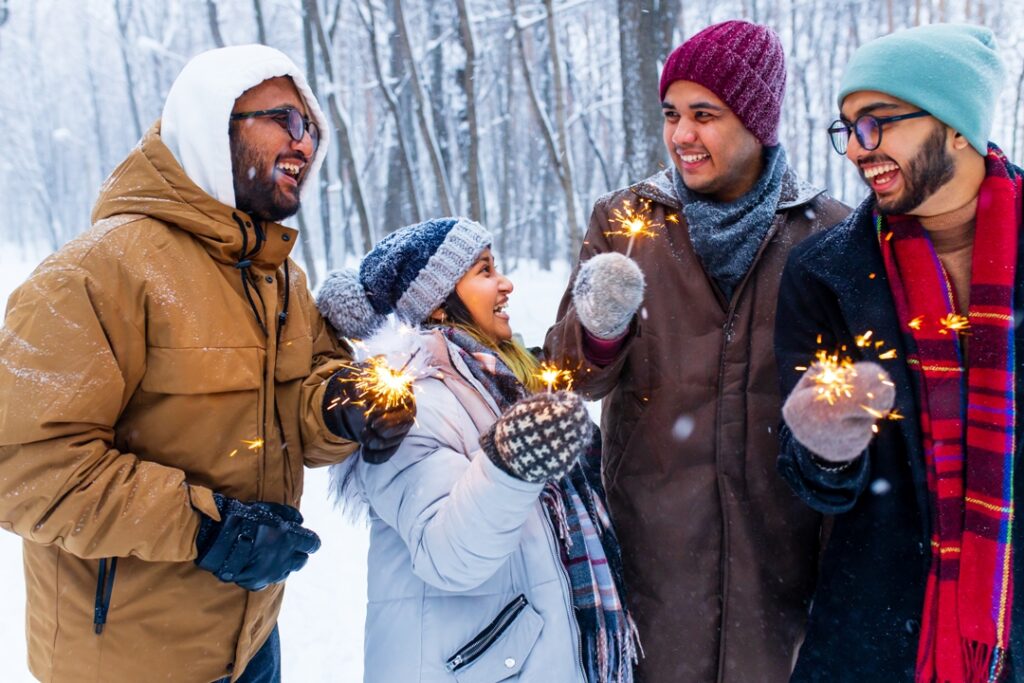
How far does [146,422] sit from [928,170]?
2.19 metres

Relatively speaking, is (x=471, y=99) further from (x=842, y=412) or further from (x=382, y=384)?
(x=842, y=412)

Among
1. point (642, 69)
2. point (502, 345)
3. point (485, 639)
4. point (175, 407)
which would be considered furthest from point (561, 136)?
point (485, 639)

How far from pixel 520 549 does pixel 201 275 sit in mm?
1188

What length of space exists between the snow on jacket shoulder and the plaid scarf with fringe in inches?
3.1

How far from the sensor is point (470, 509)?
71.7 inches

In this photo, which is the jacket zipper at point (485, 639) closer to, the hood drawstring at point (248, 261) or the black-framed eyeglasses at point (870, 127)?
the hood drawstring at point (248, 261)

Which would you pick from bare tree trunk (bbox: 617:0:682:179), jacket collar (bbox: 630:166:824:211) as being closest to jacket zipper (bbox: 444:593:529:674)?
jacket collar (bbox: 630:166:824:211)

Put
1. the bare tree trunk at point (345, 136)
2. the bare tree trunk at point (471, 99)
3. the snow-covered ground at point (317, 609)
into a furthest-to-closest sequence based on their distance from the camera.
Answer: the bare tree trunk at point (345, 136), the bare tree trunk at point (471, 99), the snow-covered ground at point (317, 609)

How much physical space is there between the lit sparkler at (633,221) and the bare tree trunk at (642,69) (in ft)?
13.8

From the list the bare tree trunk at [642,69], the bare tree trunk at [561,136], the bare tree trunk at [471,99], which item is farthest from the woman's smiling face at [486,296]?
the bare tree trunk at [471,99]

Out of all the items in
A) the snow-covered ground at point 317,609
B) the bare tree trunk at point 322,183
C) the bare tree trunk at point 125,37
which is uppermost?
the bare tree trunk at point 125,37

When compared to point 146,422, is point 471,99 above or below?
above

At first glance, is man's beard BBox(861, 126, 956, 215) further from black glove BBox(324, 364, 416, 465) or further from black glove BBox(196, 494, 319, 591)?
black glove BBox(196, 494, 319, 591)

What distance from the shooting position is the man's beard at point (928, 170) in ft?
6.22
